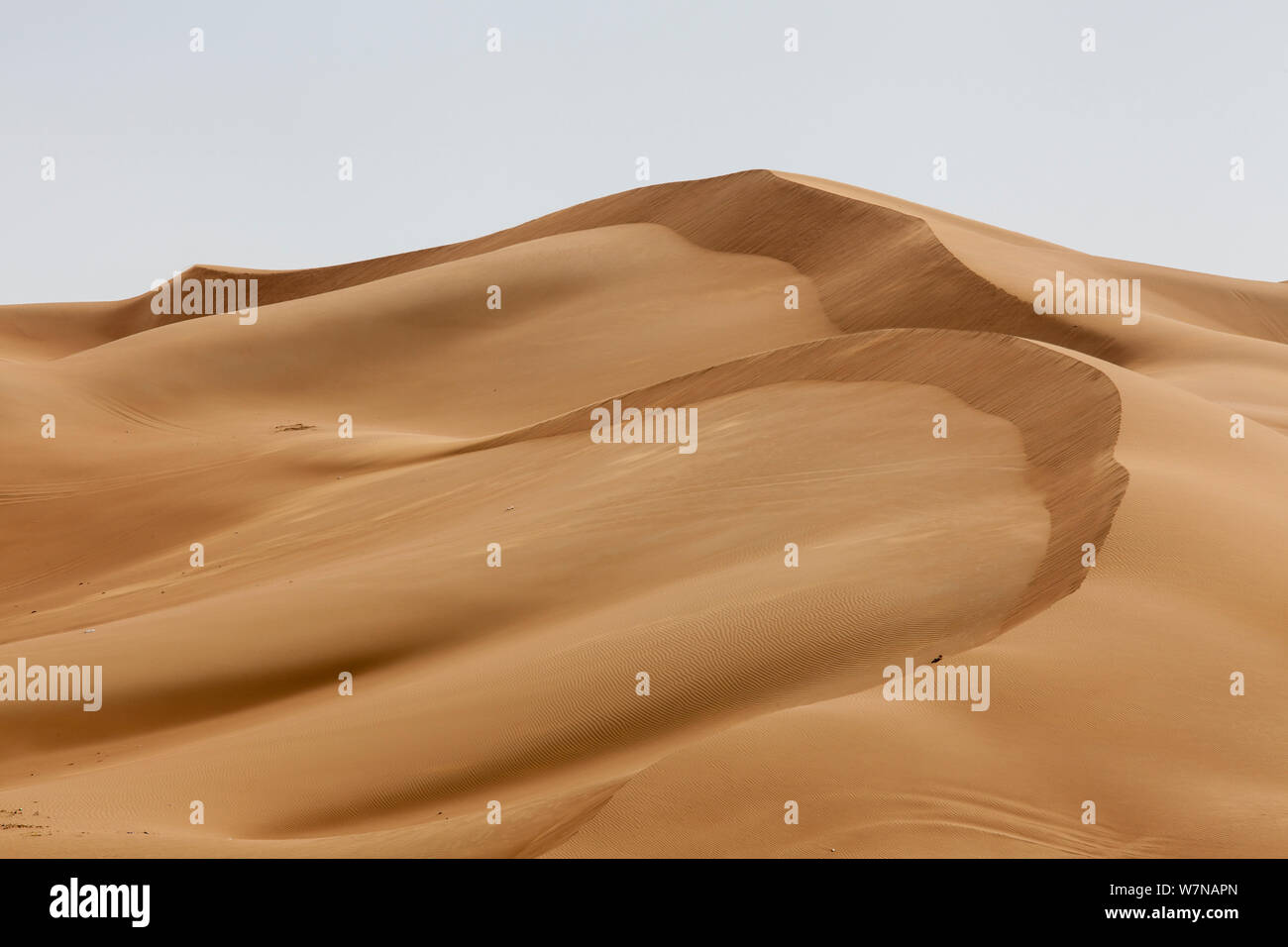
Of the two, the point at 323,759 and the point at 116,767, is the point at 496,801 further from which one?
the point at 116,767

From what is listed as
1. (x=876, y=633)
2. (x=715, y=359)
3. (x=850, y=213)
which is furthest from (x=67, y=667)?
(x=850, y=213)

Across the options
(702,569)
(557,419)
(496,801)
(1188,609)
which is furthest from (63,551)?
(1188,609)

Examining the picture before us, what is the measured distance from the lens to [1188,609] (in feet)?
26.8

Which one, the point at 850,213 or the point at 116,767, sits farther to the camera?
the point at 850,213

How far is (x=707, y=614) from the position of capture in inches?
362

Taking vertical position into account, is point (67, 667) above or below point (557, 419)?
below

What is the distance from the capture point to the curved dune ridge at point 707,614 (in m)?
6.53

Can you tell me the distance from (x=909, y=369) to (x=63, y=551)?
36.0ft

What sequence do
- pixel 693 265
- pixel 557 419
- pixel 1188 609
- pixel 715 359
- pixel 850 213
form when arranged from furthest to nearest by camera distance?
pixel 693 265, pixel 850 213, pixel 715 359, pixel 557 419, pixel 1188 609

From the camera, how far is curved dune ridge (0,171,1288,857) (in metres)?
6.53

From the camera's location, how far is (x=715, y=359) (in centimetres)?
2331
